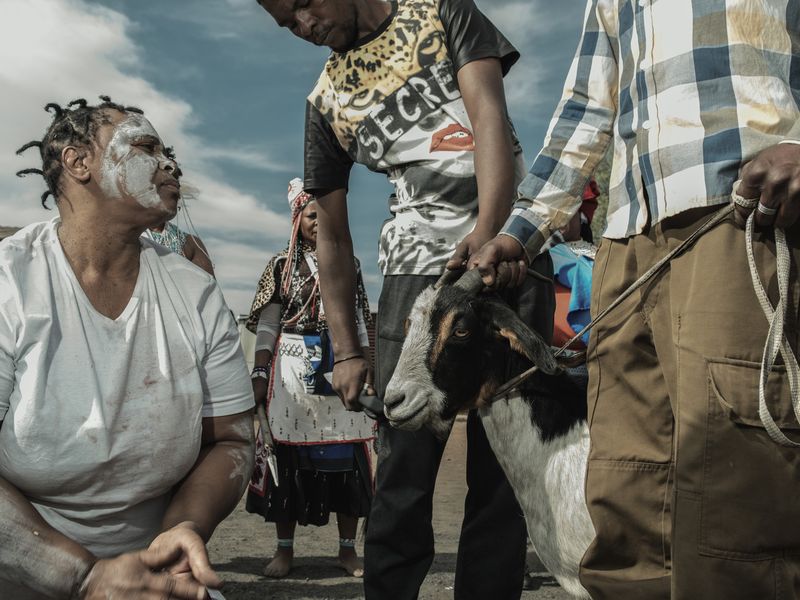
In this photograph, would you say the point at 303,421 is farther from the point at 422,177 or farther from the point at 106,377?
the point at 106,377

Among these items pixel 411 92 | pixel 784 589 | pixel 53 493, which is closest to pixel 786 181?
pixel 784 589

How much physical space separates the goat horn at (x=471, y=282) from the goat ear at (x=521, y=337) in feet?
0.31

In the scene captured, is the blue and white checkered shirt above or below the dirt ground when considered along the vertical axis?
above

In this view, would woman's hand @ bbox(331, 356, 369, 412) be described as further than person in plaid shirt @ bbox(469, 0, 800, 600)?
Yes

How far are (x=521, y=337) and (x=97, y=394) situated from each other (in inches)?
56.5

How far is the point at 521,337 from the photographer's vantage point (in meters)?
3.02

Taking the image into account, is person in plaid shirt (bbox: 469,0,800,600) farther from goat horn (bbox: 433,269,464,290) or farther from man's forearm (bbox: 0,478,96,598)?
man's forearm (bbox: 0,478,96,598)

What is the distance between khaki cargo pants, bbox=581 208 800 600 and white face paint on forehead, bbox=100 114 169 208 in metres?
1.60

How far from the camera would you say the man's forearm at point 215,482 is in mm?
2516

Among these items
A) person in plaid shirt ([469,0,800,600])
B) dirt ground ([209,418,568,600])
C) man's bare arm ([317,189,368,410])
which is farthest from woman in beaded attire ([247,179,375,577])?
person in plaid shirt ([469,0,800,600])

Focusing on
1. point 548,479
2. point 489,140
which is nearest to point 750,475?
point 548,479

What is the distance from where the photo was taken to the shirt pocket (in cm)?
205

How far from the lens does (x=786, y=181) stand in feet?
6.57

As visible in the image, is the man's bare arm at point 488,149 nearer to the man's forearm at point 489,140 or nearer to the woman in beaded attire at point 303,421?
the man's forearm at point 489,140
